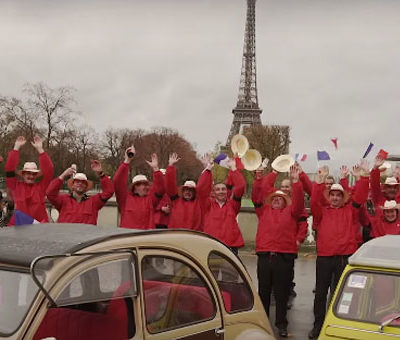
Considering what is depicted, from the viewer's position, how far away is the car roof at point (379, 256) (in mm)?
4383

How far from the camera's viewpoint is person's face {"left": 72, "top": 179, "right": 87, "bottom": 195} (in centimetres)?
698

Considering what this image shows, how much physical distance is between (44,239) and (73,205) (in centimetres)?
352

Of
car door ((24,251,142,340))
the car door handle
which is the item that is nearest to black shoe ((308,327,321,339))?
the car door handle

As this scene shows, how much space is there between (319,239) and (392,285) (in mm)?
2520

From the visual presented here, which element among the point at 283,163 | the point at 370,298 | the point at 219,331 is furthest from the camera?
the point at 283,163

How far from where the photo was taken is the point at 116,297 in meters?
3.23

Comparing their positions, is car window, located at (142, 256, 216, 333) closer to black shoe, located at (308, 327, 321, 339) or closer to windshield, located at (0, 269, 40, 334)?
windshield, located at (0, 269, 40, 334)

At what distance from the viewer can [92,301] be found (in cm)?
304

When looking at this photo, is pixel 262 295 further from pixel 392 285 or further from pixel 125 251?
pixel 125 251

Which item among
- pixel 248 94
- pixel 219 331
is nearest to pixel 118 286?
pixel 219 331

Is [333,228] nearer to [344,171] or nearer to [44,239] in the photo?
[344,171]

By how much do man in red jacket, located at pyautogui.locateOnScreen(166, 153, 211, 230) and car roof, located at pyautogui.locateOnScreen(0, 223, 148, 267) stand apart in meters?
3.85

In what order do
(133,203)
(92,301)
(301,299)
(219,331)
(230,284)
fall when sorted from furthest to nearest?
1. (301,299)
2. (133,203)
3. (230,284)
4. (219,331)
5. (92,301)

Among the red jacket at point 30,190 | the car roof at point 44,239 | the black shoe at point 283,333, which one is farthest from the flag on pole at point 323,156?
the car roof at point 44,239
